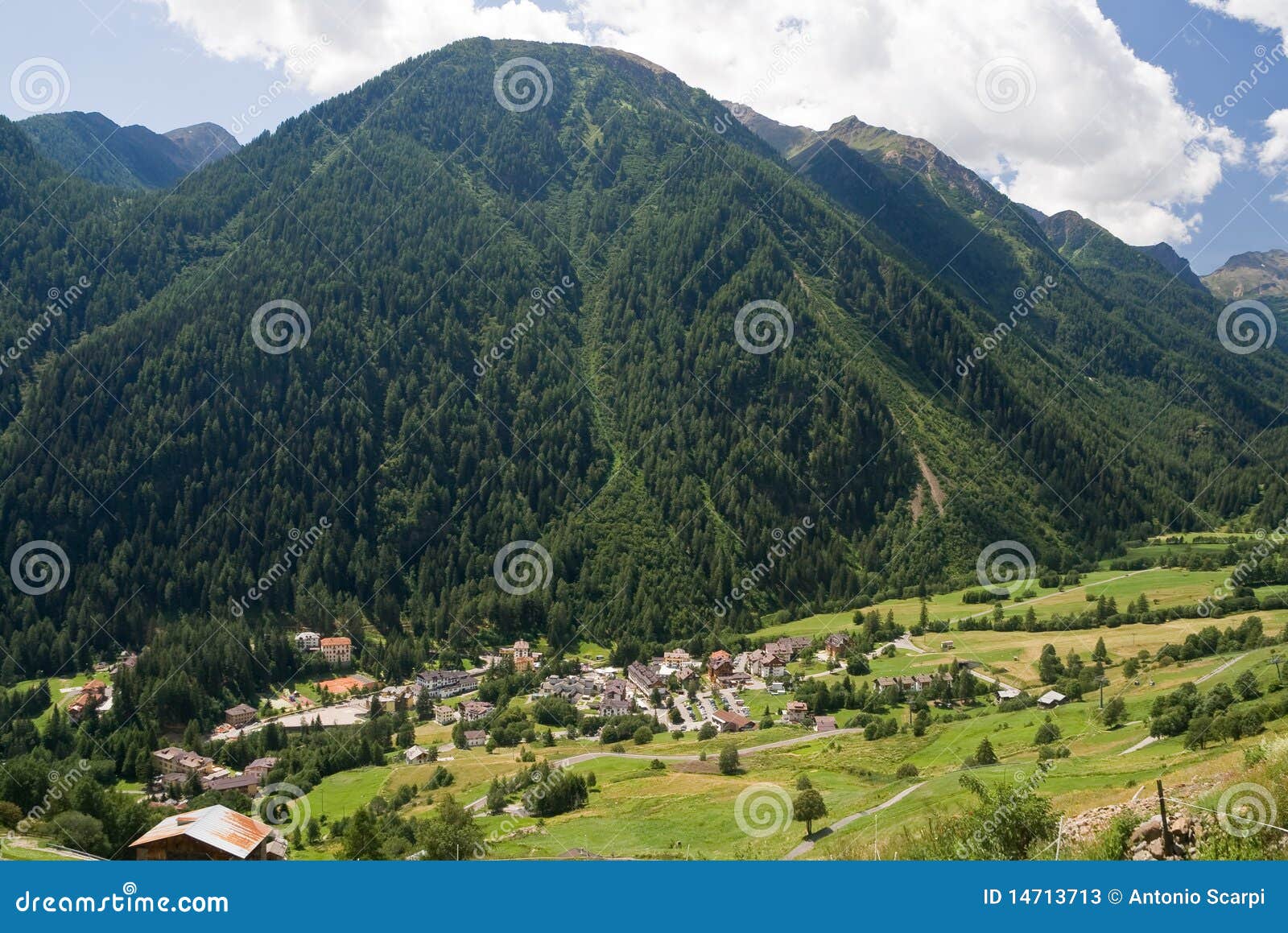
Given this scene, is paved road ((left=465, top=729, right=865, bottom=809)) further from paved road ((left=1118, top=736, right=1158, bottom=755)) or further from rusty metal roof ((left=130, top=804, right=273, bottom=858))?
rusty metal roof ((left=130, top=804, right=273, bottom=858))

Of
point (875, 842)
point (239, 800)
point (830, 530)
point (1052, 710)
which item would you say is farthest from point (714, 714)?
point (830, 530)

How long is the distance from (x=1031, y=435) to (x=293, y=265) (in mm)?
158569

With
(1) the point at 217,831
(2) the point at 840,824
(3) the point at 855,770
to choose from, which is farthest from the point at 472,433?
(1) the point at 217,831

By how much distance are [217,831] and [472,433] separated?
11678cm

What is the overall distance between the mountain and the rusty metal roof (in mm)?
58126

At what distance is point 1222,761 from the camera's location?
103 ft

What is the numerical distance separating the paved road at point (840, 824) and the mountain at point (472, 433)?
2301 inches

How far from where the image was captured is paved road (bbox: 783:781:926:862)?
3531 cm

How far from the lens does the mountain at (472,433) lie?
111 meters

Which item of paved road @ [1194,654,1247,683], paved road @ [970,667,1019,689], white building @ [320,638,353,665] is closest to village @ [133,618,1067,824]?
white building @ [320,638,353,665]

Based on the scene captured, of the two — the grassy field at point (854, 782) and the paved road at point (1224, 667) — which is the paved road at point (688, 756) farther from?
the paved road at point (1224, 667)

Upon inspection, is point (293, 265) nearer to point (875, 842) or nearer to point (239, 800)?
point (239, 800)

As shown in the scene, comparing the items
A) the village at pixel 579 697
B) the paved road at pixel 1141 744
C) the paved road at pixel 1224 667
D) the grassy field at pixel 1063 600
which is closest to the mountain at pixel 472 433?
the village at pixel 579 697

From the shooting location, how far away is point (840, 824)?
38062 mm
